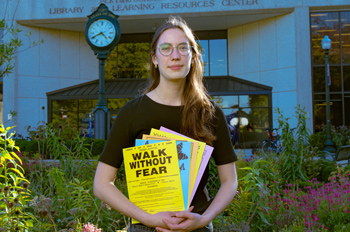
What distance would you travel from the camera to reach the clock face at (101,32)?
11.9 metres

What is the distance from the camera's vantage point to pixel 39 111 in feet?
74.7

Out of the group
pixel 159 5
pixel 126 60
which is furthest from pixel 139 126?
pixel 126 60

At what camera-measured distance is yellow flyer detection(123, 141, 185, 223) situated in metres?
1.73

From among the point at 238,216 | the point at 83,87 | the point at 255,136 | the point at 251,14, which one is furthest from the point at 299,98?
the point at 238,216

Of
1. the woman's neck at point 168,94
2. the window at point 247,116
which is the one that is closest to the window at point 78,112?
the window at point 247,116

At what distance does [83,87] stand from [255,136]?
11079mm

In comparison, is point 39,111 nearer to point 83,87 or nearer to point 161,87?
point 83,87

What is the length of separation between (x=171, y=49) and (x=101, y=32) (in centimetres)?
1074

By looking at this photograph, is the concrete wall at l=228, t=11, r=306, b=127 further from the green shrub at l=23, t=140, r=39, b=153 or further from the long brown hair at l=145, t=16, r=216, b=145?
the long brown hair at l=145, t=16, r=216, b=145

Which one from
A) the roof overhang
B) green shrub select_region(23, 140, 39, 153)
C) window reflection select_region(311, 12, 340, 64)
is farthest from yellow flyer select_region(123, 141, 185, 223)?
window reflection select_region(311, 12, 340, 64)

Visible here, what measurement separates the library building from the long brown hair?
1900 cm

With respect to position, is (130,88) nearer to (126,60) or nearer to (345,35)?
(126,60)

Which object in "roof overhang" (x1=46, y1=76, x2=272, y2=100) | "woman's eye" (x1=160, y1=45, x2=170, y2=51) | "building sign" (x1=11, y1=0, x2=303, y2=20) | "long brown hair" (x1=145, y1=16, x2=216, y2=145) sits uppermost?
"building sign" (x1=11, y1=0, x2=303, y2=20)

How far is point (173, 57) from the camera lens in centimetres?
187
